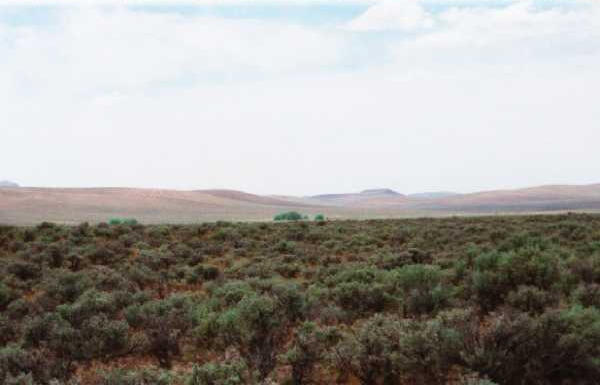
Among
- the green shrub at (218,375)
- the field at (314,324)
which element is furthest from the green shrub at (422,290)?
the green shrub at (218,375)

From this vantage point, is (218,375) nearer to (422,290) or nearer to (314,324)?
(314,324)

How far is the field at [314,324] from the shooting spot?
729 centimetres

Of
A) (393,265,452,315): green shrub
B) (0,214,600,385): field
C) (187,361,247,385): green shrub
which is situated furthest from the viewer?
(393,265,452,315): green shrub

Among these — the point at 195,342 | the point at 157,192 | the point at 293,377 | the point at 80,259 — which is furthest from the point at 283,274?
the point at 157,192

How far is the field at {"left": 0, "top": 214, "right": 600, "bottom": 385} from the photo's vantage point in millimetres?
7293

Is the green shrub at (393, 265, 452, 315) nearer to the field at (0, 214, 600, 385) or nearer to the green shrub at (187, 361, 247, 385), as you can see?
the field at (0, 214, 600, 385)

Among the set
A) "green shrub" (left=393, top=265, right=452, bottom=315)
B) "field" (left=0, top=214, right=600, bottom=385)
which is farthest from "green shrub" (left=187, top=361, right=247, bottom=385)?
"green shrub" (left=393, top=265, right=452, bottom=315)

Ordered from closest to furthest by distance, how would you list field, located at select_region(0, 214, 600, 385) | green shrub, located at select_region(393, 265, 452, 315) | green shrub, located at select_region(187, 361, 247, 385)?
1. green shrub, located at select_region(187, 361, 247, 385)
2. field, located at select_region(0, 214, 600, 385)
3. green shrub, located at select_region(393, 265, 452, 315)

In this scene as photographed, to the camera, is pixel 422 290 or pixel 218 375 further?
pixel 422 290

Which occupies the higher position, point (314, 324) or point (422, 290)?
point (422, 290)

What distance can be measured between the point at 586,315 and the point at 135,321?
748 centimetres

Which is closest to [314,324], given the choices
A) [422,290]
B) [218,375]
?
[422,290]

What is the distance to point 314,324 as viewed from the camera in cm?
990

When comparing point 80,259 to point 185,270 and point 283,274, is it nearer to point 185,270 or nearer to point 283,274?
point 185,270
